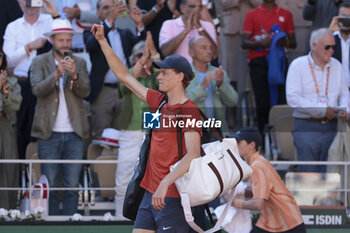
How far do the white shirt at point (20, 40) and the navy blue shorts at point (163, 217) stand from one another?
3.92 m

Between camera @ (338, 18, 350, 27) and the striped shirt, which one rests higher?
camera @ (338, 18, 350, 27)

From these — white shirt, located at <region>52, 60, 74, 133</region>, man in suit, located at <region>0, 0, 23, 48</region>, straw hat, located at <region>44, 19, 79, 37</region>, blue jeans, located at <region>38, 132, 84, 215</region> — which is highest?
man in suit, located at <region>0, 0, 23, 48</region>

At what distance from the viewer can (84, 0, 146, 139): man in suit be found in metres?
9.20

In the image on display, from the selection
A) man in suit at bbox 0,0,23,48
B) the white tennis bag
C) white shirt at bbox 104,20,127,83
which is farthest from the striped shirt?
man in suit at bbox 0,0,23,48

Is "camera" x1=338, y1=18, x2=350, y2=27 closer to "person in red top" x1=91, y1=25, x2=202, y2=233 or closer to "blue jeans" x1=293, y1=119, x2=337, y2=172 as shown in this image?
"blue jeans" x1=293, y1=119, x2=337, y2=172

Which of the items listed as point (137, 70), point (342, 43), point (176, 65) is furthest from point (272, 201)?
point (342, 43)

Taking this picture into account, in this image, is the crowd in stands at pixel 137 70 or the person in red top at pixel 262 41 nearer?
the crowd in stands at pixel 137 70

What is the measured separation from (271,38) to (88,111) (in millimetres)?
2618

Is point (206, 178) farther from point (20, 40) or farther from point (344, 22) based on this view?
point (344, 22)

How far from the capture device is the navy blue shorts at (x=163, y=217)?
5.41 metres

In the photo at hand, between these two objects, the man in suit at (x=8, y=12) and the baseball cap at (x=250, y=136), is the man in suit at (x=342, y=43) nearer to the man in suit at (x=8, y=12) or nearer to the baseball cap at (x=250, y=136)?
the baseball cap at (x=250, y=136)

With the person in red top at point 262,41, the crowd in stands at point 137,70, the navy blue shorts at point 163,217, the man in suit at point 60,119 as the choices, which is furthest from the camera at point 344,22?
the navy blue shorts at point 163,217

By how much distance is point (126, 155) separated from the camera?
8.45 m

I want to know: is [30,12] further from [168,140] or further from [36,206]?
[168,140]
